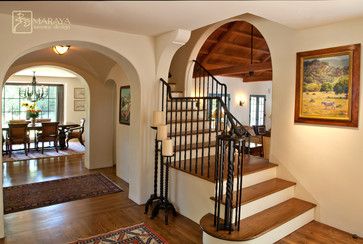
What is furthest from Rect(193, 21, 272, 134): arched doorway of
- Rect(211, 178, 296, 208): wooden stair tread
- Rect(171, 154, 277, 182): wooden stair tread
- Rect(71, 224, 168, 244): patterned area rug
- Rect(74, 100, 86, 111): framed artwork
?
Rect(74, 100, 86, 111): framed artwork

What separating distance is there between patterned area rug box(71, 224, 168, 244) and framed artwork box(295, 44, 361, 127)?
2.44 meters

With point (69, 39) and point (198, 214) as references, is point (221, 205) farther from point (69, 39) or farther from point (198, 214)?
point (69, 39)

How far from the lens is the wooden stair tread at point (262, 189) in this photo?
10.3 feet

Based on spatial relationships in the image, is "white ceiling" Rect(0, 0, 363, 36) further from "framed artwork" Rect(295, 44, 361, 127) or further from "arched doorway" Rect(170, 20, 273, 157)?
"arched doorway" Rect(170, 20, 273, 157)

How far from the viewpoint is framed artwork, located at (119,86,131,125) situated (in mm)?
5215

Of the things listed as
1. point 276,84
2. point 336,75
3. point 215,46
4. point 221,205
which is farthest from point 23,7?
point 215,46

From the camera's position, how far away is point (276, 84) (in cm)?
383


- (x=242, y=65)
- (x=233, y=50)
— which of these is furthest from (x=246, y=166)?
(x=233, y=50)

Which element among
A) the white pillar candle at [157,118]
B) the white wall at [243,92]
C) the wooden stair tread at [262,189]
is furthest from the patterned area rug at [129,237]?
the white wall at [243,92]

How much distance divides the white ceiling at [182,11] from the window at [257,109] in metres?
8.32

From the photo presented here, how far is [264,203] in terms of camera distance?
3309 mm

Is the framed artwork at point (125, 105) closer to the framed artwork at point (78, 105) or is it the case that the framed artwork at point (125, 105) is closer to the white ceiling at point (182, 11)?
the white ceiling at point (182, 11)

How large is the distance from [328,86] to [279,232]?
1.88 m

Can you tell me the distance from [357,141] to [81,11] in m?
3.42
